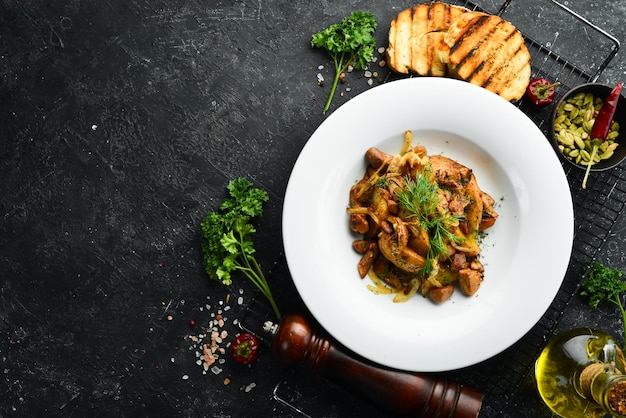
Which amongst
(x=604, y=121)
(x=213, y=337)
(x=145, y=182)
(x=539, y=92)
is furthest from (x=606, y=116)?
(x=145, y=182)

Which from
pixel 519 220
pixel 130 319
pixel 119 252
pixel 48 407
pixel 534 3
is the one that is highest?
pixel 534 3

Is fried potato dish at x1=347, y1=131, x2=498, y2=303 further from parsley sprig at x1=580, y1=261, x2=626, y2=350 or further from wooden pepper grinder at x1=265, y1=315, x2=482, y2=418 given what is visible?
parsley sprig at x1=580, y1=261, x2=626, y2=350

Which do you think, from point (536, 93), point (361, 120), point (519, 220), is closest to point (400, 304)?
point (519, 220)

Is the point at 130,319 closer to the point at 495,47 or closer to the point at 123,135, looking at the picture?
the point at 123,135

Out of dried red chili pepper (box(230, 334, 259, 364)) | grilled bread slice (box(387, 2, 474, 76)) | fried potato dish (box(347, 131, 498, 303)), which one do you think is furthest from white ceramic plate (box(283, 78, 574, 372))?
dried red chili pepper (box(230, 334, 259, 364))

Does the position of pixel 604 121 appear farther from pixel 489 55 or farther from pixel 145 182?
pixel 145 182
